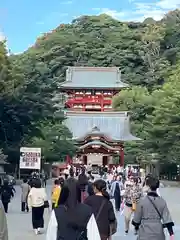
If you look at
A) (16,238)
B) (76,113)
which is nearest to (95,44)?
(76,113)

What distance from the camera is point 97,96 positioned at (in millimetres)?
79938

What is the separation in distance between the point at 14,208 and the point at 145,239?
44.8 ft

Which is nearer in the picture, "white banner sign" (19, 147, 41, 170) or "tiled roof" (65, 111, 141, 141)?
"white banner sign" (19, 147, 41, 170)

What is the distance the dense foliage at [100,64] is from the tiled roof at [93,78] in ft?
7.27

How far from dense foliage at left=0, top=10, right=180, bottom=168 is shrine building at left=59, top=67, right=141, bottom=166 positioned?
6.35 ft

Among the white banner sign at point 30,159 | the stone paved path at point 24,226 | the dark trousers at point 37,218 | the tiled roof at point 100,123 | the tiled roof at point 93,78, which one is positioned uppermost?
the tiled roof at point 93,78

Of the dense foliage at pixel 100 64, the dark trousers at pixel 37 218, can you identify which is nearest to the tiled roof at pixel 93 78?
the dense foliage at pixel 100 64

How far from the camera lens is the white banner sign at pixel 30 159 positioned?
2386cm

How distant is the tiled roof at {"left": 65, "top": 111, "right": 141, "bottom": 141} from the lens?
66.9 meters

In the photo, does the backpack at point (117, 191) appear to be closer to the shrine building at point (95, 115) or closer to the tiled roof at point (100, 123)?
the shrine building at point (95, 115)

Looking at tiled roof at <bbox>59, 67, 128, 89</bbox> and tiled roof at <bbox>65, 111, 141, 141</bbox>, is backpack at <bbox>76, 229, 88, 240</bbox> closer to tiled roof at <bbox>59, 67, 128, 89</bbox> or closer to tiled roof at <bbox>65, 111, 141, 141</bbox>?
tiled roof at <bbox>65, 111, 141, 141</bbox>

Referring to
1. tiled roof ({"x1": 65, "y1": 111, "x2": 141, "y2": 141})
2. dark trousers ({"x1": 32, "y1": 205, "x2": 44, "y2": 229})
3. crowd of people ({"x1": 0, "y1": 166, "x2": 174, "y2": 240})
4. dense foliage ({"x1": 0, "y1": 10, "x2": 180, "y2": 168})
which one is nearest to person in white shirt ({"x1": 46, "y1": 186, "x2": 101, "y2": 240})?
crowd of people ({"x1": 0, "y1": 166, "x2": 174, "y2": 240})

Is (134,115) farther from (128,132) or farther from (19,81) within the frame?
(19,81)

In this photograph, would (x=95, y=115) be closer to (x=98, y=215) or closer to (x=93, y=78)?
(x=93, y=78)
